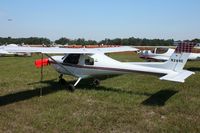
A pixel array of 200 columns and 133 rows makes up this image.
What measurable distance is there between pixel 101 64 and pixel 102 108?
284cm

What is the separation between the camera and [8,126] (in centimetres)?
709

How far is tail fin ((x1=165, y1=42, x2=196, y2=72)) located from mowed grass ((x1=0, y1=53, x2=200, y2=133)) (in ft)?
3.46

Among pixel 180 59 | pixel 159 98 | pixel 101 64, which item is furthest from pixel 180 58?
pixel 101 64

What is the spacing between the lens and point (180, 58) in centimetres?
1051

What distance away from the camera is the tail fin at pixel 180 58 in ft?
34.3

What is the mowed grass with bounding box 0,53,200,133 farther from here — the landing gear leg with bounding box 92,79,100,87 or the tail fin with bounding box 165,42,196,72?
the tail fin with bounding box 165,42,196,72

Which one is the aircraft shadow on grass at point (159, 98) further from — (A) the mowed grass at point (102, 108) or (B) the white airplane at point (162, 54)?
(B) the white airplane at point (162, 54)

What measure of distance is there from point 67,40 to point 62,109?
9142cm

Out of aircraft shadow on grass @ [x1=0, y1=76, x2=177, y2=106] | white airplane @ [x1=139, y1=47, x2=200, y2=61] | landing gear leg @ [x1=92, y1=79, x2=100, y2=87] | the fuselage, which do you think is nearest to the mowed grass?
aircraft shadow on grass @ [x1=0, y1=76, x2=177, y2=106]

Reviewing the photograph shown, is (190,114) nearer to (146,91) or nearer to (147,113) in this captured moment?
(147,113)

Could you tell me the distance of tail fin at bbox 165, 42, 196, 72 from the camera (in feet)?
34.3

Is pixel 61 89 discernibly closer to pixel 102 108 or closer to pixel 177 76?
pixel 102 108

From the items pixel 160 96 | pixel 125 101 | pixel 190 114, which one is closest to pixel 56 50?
pixel 125 101

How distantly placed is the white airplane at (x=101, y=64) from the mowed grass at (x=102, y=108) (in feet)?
2.63
